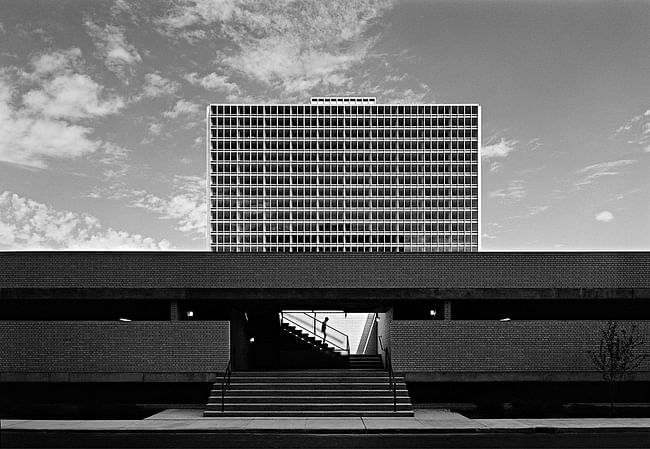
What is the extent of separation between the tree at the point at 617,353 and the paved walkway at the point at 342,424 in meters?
1.88

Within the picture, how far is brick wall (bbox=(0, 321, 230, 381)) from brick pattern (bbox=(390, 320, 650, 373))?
588 centimetres

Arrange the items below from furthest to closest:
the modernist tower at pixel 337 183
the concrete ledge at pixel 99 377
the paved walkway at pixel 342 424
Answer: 1. the modernist tower at pixel 337 183
2. the concrete ledge at pixel 99 377
3. the paved walkway at pixel 342 424

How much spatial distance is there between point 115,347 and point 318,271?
6.83 m

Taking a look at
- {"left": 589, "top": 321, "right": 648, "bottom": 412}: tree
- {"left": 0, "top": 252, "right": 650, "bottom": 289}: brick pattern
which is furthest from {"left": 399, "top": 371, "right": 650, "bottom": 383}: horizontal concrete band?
{"left": 0, "top": 252, "right": 650, "bottom": 289}: brick pattern

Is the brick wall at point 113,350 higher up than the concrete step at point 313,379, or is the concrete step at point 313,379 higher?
the brick wall at point 113,350

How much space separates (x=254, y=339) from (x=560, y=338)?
12058mm

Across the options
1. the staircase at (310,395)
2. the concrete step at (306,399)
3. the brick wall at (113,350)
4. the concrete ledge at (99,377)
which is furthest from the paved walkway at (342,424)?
the brick wall at (113,350)

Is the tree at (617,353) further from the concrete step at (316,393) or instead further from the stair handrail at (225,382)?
the stair handrail at (225,382)

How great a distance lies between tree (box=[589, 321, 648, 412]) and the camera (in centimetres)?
1956

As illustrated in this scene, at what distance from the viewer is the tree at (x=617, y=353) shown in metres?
19.6

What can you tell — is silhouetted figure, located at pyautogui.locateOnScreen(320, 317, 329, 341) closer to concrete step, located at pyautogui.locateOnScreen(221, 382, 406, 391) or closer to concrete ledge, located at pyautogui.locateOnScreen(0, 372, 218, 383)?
concrete step, located at pyautogui.locateOnScreen(221, 382, 406, 391)

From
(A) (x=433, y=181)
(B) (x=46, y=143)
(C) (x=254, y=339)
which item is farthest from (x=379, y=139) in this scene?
(C) (x=254, y=339)

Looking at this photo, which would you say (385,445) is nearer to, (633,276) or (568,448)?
(568,448)

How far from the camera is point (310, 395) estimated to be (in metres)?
19.6
